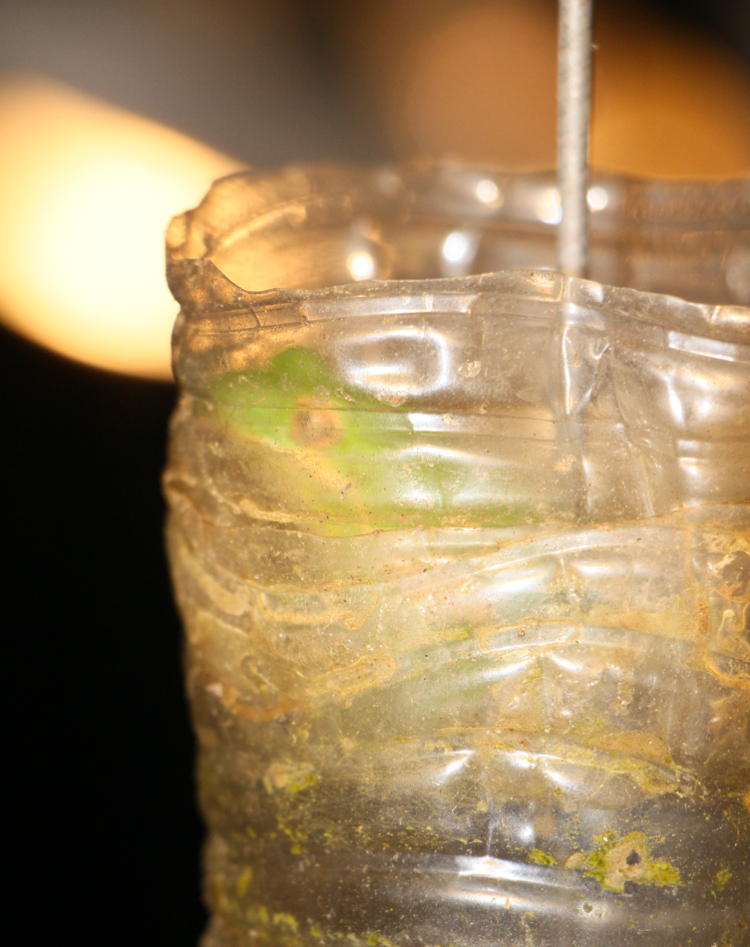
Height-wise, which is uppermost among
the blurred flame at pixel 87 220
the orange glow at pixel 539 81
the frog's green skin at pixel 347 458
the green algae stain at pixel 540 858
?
the orange glow at pixel 539 81

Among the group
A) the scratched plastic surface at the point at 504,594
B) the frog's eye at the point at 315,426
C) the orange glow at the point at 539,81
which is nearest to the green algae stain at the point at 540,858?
the scratched plastic surface at the point at 504,594

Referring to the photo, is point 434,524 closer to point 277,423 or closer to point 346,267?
point 277,423

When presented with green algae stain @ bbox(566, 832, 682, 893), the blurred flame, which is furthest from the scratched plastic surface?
the blurred flame

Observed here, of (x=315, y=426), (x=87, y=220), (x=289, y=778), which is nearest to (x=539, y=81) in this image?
(x=87, y=220)

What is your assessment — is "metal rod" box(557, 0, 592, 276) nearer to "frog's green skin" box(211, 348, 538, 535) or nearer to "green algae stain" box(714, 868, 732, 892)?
"frog's green skin" box(211, 348, 538, 535)

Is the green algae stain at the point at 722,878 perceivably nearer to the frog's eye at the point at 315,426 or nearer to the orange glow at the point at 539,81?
the frog's eye at the point at 315,426

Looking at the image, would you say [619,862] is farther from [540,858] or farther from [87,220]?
[87,220]
